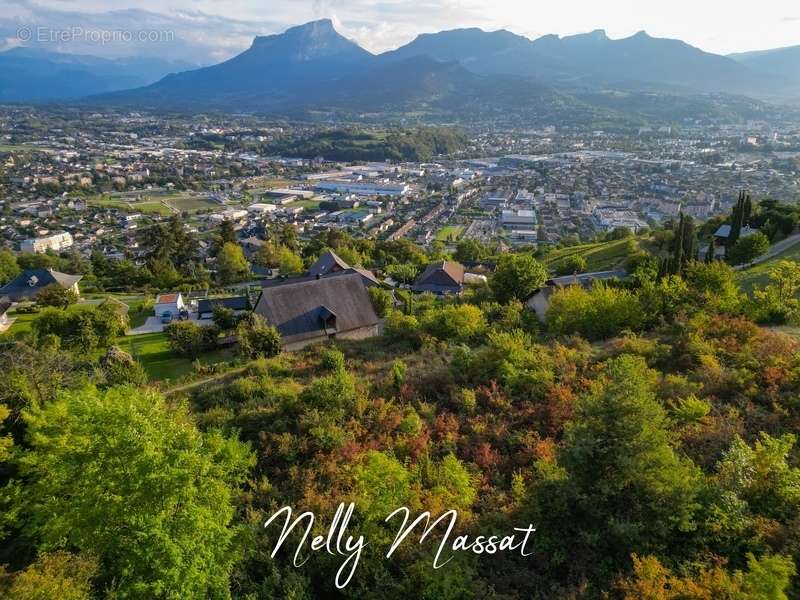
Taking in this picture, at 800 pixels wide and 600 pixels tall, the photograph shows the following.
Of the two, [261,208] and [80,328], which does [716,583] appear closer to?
[80,328]

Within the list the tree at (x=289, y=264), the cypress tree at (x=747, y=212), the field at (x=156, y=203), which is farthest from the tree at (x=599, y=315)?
the field at (x=156, y=203)

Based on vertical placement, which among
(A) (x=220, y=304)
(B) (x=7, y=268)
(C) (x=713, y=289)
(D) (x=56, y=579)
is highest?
(C) (x=713, y=289)

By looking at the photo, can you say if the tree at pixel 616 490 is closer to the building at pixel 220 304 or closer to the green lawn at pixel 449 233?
the building at pixel 220 304

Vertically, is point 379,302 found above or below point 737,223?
below

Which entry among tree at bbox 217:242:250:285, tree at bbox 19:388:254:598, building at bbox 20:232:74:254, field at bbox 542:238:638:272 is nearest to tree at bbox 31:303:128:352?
tree at bbox 19:388:254:598

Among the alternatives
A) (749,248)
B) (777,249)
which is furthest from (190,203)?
(777,249)

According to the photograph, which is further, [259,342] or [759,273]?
[759,273]

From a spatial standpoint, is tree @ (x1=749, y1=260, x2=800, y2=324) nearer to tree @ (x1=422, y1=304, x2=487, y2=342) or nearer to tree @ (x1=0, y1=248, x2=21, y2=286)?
tree @ (x1=422, y1=304, x2=487, y2=342)
